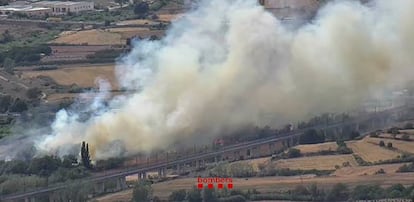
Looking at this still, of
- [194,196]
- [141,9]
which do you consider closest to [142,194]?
[194,196]

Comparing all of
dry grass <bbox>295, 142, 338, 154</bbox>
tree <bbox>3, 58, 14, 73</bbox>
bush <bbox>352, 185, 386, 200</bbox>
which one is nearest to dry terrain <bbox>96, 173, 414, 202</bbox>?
bush <bbox>352, 185, 386, 200</bbox>

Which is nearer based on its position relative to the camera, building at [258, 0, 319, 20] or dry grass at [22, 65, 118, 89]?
building at [258, 0, 319, 20]

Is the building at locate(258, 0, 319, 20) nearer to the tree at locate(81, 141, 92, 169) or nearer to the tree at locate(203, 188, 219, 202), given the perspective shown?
the tree at locate(81, 141, 92, 169)

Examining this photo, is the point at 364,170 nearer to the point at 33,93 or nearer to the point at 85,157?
the point at 85,157

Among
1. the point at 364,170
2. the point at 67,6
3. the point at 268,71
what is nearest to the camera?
the point at 364,170

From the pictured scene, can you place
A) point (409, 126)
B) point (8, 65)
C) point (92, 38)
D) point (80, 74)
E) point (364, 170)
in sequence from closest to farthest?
point (364, 170)
point (409, 126)
point (80, 74)
point (8, 65)
point (92, 38)
